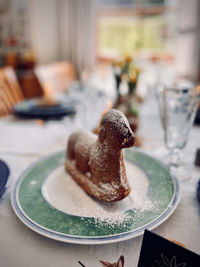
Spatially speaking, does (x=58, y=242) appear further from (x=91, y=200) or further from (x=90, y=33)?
(x=90, y=33)

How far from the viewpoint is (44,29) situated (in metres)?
3.24

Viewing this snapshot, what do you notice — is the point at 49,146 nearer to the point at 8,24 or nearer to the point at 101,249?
the point at 101,249

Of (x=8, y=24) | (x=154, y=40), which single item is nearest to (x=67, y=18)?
(x=8, y=24)

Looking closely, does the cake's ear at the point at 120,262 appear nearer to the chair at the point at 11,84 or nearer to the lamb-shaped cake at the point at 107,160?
the lamb-shaped cake at the point at 107,160

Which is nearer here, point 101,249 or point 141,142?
point 101,249

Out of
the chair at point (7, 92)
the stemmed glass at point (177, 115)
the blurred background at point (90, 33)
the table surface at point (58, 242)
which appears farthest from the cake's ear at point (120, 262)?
the blurred background at point (90, 33)

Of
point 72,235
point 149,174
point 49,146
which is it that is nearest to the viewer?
point 72,235

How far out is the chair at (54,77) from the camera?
2.02 metres

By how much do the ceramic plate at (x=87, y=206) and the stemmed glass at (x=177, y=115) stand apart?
0.34 feet

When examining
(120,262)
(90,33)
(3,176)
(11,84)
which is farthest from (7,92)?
(90,33)

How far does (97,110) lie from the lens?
1.34 metres

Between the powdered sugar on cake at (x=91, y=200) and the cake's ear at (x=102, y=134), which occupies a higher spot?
the cake's ear at (x=102, y=134)

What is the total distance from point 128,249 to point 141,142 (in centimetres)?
57

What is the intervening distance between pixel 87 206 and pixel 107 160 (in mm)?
116
